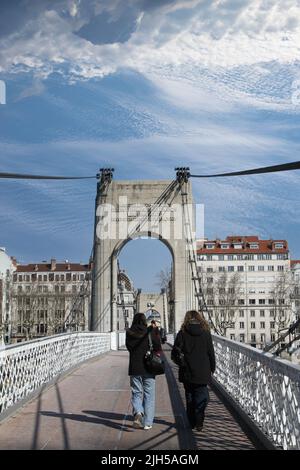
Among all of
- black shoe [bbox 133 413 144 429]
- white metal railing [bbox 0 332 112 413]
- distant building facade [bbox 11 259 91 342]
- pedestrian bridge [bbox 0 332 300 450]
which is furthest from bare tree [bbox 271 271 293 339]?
black shoe [bbox 133 413 144 429]

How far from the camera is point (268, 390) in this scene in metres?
6.18

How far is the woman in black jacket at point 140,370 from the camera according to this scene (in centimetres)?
679

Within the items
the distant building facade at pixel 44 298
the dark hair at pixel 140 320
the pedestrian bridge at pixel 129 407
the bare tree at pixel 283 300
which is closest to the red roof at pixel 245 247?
the bare tree at pixel 283 300

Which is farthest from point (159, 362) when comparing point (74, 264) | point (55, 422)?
point (74, 264)

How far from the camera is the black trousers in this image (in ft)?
21.5

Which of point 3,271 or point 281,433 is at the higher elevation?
point 3,271

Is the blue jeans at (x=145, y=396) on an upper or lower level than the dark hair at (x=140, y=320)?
lower

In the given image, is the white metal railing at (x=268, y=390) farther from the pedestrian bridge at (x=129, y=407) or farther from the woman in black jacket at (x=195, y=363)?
the woman in black jacket at (x=195, y=363)

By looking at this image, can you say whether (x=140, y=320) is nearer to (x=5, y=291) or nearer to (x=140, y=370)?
(x=140, y=370)

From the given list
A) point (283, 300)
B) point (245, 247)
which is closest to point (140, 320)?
point (283, 300)

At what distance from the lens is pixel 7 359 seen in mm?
7812

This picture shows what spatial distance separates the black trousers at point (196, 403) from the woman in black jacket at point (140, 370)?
427 mm
